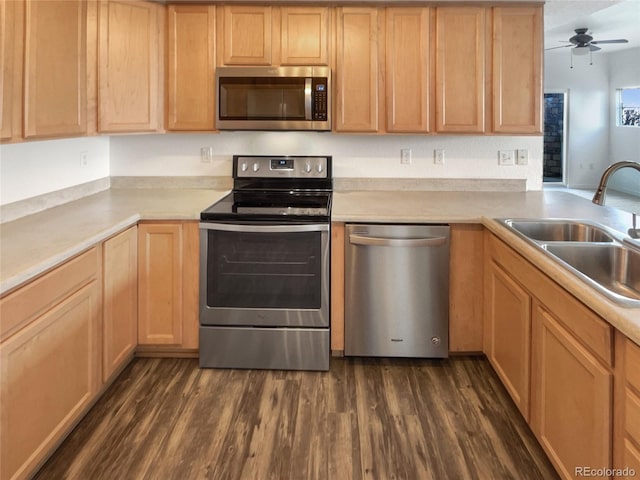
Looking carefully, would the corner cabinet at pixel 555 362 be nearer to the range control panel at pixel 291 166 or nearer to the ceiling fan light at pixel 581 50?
the range control panel at pixel 291 166

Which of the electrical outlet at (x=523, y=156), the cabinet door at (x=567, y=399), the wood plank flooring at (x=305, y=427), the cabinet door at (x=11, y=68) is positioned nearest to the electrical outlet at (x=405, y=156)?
the electrical outlet at (x=523, y=156)

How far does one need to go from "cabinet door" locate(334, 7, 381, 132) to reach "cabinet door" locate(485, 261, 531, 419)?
1.20 m

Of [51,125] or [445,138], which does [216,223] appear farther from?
[445,138]

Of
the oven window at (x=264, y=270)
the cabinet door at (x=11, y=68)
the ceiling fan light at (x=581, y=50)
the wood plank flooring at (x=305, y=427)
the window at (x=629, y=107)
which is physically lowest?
the wood plank flooring at (x=305, y=427)

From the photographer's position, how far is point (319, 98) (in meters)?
3.26

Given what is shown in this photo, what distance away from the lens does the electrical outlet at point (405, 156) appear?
Answer: 12.1 feet

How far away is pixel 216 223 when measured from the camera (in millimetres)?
2879

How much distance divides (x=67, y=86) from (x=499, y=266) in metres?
2.25

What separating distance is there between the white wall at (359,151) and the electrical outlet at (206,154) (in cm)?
2

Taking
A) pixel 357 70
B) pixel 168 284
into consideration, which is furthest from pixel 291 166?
pixel 168 284

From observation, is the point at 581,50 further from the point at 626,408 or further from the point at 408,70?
the point at 626,408

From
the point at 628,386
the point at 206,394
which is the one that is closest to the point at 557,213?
the point at 628,386

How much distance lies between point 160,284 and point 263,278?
57 centimetres

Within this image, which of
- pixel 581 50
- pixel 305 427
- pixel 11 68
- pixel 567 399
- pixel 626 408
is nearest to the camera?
pixel 626 408
